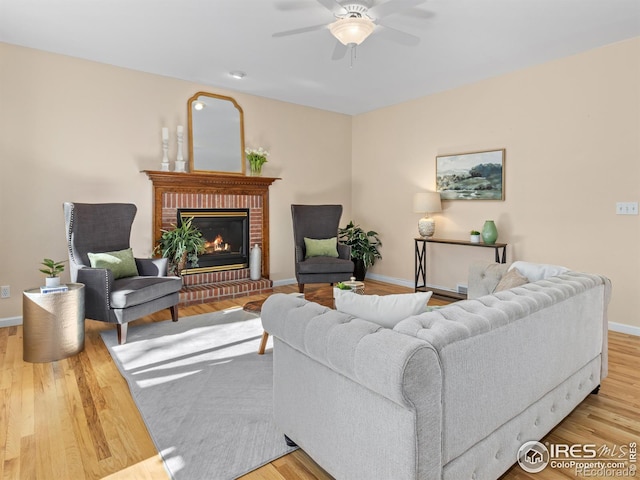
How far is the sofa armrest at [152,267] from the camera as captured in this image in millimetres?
3908

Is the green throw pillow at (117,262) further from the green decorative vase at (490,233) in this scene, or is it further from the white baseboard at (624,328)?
the white baseboard at (624,328)

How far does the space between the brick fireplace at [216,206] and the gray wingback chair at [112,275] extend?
66 centimetres

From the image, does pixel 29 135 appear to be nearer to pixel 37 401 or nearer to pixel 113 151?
pixel 113 151

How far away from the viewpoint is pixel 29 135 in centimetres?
387

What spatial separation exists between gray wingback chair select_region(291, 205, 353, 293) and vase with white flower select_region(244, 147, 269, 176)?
2.26 ft

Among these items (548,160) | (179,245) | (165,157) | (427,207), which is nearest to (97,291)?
(179,245)

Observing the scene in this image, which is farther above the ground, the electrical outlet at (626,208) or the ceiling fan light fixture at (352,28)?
the ceiling fan light fixture at (352,28)

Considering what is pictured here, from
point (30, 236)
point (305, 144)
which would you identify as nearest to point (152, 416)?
point (30, 236)

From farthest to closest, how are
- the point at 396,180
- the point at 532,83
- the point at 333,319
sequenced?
the point at 396,180 → the point at 532,83 → the point at 333,319

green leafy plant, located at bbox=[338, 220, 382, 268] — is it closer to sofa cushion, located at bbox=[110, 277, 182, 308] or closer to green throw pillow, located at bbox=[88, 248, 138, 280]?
sofa cushion, located at bbox=[110, 277, 182, 308]

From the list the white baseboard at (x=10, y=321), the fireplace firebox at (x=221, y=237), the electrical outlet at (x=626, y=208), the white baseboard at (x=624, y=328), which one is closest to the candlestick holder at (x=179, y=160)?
the fireplace firebox at (x=221, y=237)

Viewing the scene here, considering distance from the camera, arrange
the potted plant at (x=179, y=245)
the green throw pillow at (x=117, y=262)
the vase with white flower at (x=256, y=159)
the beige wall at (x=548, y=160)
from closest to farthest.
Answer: the green throw pillow at (x=117, y=262) < the beige wall at (x=548, y=160) < the potted plant at (x=179, y=245) < the vase with white flower at (x=256, y=159)

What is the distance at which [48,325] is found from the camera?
2957mm

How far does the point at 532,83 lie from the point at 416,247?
2.26 meters
